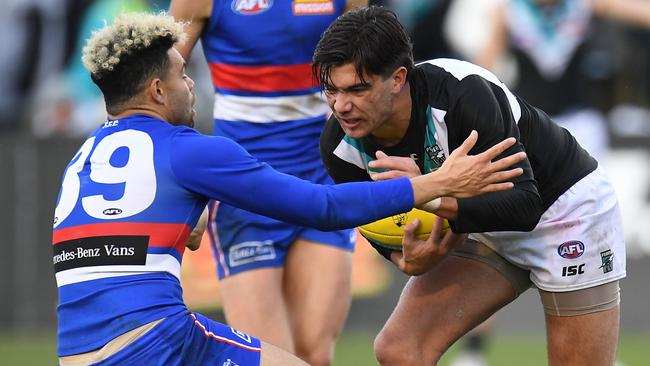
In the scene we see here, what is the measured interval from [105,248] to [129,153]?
360mm

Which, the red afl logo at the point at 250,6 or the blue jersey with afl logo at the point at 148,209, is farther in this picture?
the red afl logo at the point at 250,6

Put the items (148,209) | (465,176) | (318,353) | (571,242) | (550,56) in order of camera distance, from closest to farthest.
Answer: (148,209)
(465,176)
(571,242)
(318,353)
(550,56)

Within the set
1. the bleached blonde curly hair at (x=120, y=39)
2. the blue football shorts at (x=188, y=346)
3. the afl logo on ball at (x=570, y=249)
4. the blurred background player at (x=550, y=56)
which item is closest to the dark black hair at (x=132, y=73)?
the bleached blonde curly hair at (x=120, y=39)

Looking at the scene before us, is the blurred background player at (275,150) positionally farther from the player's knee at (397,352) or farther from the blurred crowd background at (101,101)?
the blurred crowd background at (101,101)

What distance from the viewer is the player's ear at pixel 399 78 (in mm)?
4898

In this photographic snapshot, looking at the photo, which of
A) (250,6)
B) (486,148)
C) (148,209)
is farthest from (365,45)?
(250,6)

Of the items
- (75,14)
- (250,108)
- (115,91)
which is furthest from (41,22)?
(115,91)

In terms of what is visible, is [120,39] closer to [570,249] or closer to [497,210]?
[497,210]

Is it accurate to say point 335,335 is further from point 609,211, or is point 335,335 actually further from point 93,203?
point 93,203

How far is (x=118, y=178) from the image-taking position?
4.50m

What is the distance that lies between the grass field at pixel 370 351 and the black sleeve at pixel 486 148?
4.31 metres

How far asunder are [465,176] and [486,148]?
223 mm

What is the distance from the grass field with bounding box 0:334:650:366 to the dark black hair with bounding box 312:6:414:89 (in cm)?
447

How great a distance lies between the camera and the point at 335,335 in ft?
20.5
